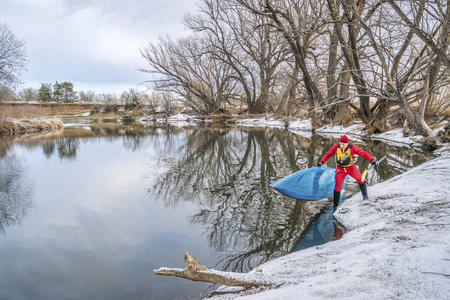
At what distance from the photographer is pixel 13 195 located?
22.5 ft

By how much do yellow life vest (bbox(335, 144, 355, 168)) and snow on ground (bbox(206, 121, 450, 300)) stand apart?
31.6 inches

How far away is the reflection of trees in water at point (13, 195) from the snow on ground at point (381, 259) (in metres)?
5.07

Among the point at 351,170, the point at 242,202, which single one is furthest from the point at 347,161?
the point at 242,202

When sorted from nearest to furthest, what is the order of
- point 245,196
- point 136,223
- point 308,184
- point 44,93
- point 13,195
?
point 136,223 < point 308,184 < point 245,196 < point 13,195 < point 44,93

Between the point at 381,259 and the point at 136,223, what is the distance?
4.21 meters

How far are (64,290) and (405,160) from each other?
11.0m

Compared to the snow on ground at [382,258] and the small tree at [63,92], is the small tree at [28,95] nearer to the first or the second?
the small tree at [63,92]

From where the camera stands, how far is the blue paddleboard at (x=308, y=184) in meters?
5.53

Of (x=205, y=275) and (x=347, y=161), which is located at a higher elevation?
(x=347, y=161)

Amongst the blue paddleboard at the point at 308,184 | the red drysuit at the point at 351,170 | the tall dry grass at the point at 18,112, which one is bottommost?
the blue paddleboard at the point at 308,184

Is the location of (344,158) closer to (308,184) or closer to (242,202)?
(308,184)

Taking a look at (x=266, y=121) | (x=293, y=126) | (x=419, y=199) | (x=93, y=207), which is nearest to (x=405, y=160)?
(x=419, y=199)

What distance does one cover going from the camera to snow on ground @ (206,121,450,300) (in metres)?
2.14

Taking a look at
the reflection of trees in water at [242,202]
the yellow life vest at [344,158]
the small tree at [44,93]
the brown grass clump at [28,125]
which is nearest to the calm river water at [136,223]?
the reflection of trees in water at [242,202]
